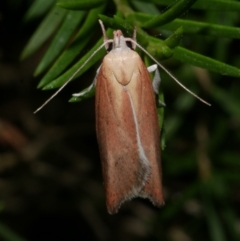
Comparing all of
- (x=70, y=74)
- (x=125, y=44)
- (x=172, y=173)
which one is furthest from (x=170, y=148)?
(x=70, y=74)

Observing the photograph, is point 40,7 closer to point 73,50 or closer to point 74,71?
point 73,50

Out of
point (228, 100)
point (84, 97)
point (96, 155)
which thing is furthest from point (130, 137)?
point (96, 155)

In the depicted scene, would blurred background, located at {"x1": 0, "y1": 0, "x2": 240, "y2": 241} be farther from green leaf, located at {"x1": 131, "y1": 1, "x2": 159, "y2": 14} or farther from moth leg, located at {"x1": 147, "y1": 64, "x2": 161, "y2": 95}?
moth leg, located at {"x1": 147, "y1": 64, "x2": 161, "y2": 95}

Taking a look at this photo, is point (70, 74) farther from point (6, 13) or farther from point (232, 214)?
point (232, 214)

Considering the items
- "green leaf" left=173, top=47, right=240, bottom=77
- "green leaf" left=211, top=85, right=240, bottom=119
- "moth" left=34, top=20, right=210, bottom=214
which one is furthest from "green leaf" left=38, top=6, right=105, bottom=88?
"green leaf" left=211, top=85, right=240, bottom=119

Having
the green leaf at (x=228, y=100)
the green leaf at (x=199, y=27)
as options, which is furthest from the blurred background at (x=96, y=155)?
the green leaf at (x=199, y=27)

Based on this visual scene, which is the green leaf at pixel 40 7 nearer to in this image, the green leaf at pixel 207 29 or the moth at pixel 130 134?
the moth at pixel 130 134
